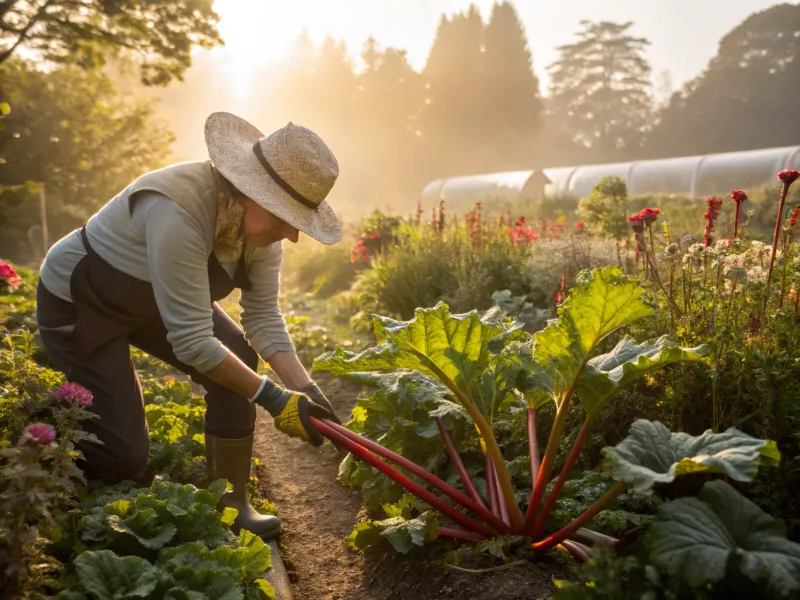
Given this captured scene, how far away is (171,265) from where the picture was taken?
241cm

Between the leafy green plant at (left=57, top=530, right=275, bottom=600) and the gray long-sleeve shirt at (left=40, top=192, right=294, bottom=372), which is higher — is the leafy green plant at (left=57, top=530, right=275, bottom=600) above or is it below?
below

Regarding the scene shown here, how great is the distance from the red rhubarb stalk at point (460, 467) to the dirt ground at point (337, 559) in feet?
0.72

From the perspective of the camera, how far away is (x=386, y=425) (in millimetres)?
2883

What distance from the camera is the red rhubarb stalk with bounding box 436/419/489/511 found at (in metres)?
2.34

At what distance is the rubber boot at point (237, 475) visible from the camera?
8.91 ft

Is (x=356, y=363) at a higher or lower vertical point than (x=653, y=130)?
lower

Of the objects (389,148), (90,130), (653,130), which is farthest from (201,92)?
(90,130)

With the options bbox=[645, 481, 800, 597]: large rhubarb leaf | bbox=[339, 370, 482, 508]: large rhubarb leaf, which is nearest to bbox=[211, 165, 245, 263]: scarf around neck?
bbox=[339, 370, 482, 508]: large rhubarb leaf

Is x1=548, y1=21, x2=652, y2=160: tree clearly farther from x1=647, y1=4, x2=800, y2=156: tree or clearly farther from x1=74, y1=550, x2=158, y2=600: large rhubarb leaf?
x1=74, y1=550, x2=158, y2=600: large rhubarb leaf

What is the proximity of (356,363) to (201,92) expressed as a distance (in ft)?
263

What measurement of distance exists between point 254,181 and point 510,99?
4255 cm

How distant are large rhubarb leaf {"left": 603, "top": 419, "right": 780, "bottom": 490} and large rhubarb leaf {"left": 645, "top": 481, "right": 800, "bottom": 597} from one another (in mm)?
80

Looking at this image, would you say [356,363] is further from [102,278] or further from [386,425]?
[102,278]

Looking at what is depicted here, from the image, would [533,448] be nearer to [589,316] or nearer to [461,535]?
[461,535]
